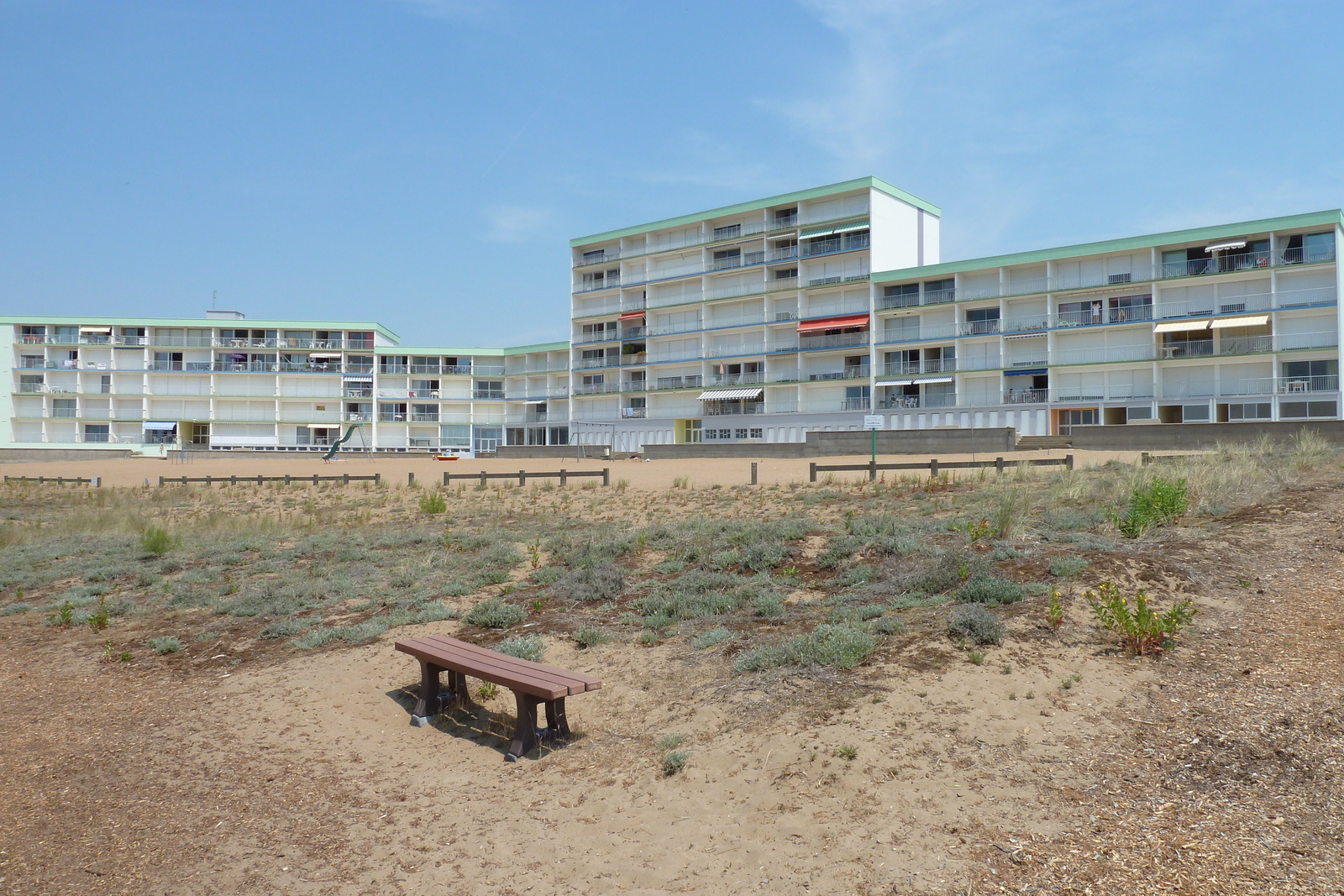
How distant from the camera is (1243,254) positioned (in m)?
48.3

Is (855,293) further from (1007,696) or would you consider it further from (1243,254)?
(1007,696)

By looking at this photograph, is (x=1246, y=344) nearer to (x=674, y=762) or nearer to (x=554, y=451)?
(x=554, y=451)

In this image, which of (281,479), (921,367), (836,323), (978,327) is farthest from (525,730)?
(836,323)

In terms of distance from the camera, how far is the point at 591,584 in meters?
10.4

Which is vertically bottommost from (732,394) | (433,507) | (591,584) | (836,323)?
(591,584)

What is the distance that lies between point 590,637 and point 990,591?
371 cm

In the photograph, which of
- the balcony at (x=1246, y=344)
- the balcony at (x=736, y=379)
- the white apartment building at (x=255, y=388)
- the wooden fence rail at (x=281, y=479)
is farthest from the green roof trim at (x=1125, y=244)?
the wooden fence rail at (x=281, y=479)

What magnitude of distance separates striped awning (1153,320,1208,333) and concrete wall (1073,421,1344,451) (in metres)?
16.4

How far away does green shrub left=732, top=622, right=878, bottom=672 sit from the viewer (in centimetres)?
691

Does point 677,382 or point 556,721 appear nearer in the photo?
point 556,721

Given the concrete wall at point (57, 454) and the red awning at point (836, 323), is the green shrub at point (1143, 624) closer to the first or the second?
the red awning at point (836, 323)

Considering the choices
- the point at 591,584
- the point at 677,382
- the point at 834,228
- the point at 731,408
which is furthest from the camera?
the point at 677,382

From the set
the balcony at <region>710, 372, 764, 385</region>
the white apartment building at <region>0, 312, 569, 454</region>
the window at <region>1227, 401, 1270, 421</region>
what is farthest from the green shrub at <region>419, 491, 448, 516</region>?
the white apartment building at <region>0, 312, 569, 454</region>

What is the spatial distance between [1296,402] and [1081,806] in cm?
5075
